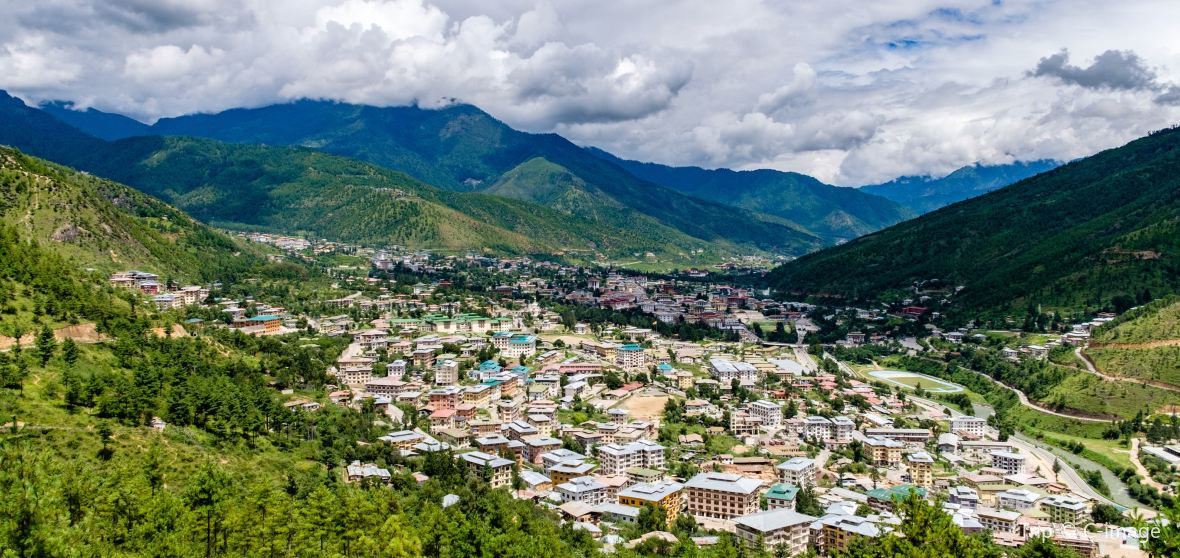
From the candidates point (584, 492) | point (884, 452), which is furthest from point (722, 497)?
point (884, 452)

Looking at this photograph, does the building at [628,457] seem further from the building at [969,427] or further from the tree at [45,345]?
the tree at [45,345]

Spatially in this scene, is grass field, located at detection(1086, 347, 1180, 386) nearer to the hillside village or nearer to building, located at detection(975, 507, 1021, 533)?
the hillside village

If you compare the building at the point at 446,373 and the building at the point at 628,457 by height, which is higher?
the building at the point at 446,373

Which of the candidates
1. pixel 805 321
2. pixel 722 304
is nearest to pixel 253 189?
pixel 722 304

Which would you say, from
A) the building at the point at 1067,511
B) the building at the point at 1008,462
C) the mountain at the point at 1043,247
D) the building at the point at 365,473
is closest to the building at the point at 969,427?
the building at the point at 1008,462

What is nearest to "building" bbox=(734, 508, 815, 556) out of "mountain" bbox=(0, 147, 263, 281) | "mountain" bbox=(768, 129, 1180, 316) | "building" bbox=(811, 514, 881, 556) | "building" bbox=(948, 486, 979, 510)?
"building" bbox=(811, 514, 881, 556)

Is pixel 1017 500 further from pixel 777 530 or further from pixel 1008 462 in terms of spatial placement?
pixel 777 530
